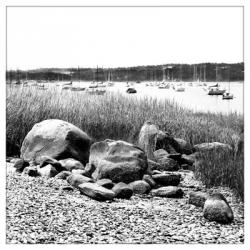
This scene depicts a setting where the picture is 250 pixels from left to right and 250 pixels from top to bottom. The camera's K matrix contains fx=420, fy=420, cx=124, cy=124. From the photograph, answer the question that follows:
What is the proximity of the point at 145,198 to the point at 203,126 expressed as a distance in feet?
15.1

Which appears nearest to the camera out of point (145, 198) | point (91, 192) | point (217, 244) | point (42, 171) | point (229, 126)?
point (217, 244)

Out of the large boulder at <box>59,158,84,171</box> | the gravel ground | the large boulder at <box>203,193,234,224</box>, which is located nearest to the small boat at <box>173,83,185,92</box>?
the large boulder at <box>59,158,84,171</box>

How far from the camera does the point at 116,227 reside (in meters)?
4.55

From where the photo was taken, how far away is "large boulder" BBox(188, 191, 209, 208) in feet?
17.7

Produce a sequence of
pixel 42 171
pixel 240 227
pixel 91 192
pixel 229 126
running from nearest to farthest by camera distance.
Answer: pixel 240 227, pixel 91 192, pixel 42 171, pixel 229 126

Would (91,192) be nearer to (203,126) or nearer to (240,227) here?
(240,227)

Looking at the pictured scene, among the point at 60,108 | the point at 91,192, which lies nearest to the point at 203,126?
the point at 60,108

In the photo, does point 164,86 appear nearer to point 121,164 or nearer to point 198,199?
point 121,164

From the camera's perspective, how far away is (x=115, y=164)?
6.37 meters

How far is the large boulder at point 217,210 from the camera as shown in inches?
191

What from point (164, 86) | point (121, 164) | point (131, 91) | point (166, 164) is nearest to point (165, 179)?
point (121, 164)

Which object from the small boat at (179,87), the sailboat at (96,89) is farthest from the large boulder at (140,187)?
the sailboat at (96,89)

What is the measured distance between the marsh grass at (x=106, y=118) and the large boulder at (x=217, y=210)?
11.5 ft

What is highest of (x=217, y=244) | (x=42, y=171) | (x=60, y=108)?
(x=60, y=108)
